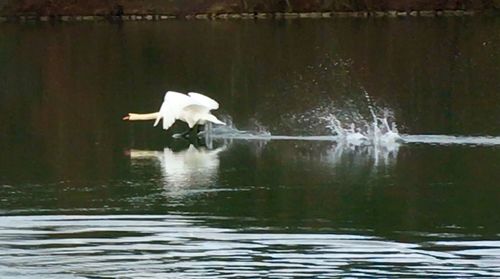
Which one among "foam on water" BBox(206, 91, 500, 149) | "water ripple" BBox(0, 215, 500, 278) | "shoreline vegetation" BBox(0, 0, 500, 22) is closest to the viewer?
"water ripple" BBox(0, 215, 500, 278)

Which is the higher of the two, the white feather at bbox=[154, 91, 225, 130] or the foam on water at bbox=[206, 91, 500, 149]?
the white feather at bbox=[154, 91, 225, 130]

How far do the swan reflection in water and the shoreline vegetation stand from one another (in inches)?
1631

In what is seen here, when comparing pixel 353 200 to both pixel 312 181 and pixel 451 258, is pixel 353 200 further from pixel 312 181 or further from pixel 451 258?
pixel 451 258

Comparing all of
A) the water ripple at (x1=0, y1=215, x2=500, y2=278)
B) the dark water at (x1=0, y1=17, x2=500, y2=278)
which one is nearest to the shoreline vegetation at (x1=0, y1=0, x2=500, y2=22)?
the dark water at (x1=0, y1=17, x2=500, y2=278)

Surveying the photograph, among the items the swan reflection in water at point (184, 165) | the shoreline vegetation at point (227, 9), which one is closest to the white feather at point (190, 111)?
the swan reflection in water at point (184, 165)

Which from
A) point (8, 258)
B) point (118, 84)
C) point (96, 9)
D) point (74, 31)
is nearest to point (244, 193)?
point (8, 258)

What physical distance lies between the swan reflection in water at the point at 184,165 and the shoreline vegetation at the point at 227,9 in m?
41.4

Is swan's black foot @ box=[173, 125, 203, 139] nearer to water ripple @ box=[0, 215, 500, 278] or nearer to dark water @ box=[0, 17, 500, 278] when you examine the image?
dark water @ box=[0, 17, 500, 278]

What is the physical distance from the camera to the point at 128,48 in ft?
134

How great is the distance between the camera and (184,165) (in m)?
16.2

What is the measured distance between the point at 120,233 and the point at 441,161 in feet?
17.4

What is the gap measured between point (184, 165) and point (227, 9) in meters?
46.5

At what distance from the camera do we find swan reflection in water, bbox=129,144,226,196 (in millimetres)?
14617

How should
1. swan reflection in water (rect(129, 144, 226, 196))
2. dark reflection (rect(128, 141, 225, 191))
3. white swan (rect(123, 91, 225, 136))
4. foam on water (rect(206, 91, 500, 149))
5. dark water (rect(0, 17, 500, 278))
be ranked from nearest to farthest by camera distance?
dark water (rect(0, 17, 500, 278)), swan reflection in water (rect(129, 144, 226, 196)), dark reflection (rect(128, 141, 225, 191)), foam on water (rect(206, 91, 500, 149)), white swan (rect(123, 91, 225, 136))
